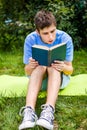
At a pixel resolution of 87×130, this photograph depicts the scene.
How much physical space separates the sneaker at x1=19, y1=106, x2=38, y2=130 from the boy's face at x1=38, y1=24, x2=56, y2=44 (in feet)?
2.29

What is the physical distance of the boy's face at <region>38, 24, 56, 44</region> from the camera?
378 centimetres

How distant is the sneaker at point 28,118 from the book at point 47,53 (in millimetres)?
464

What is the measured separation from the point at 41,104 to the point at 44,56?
1.94ft

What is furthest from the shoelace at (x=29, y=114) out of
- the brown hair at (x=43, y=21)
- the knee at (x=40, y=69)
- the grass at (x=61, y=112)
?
the brown hair at (x=43, y=21)

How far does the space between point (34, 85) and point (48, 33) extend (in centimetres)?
52

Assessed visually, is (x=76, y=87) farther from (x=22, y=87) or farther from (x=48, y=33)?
(x=48, y=33)

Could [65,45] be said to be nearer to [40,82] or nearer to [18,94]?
[40,82]

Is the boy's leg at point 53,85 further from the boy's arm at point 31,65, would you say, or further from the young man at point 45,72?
the boy's arm at point 31,65

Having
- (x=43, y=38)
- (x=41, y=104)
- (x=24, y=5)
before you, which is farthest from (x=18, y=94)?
(x=24, y=5)

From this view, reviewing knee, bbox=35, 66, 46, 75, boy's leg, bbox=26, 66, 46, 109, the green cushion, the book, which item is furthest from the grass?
the book

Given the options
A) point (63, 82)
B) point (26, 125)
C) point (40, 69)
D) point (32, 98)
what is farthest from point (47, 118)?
point (63, 82)

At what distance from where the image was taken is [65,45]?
12.3ft

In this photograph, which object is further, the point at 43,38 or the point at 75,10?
the point at 75,10

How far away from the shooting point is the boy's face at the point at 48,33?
3.78 meters
